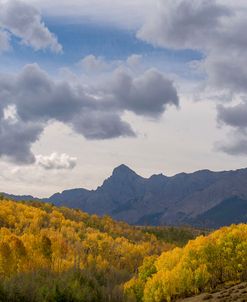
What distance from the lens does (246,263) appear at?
141125 mm

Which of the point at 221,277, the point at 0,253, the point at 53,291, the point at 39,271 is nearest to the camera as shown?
the point at 53,291

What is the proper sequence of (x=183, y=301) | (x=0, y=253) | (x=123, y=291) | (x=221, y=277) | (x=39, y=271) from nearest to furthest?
(x=183, y=301) < (x=123, y=291) < (x=221, y=277) < (x=39, y=271) < (x=0, y=253)

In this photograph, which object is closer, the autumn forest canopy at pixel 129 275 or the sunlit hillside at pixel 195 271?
the autumn forest canopy at pixel 129 275

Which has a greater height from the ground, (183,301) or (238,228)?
(238,228)

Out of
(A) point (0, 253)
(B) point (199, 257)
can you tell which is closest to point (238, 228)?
(B) point (199, 257)

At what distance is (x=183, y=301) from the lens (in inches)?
4540

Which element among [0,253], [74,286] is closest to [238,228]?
[0,253]

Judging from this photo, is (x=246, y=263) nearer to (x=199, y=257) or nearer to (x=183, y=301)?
(x=199, y=257)

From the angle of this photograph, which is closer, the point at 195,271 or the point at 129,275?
the point at 195,271

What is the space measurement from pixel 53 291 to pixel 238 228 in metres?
105

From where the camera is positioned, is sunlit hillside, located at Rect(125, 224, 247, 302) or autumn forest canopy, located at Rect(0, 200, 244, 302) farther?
sunlit hillside, located at Rect(125, 224, 247, 302)

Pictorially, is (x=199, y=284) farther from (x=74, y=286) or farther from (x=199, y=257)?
(x=74, y=286)

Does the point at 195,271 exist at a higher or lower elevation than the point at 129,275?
higher

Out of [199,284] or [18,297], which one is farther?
[199,284]
